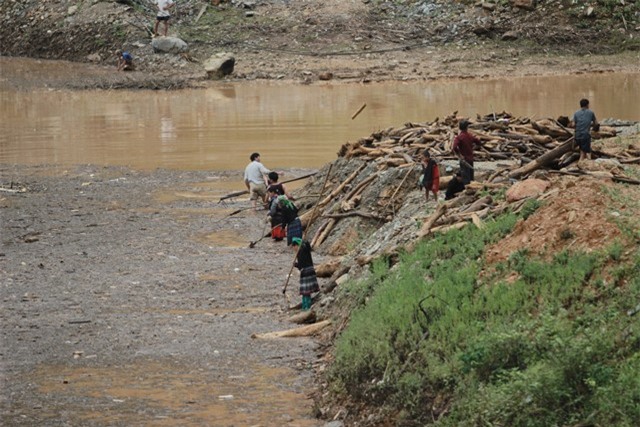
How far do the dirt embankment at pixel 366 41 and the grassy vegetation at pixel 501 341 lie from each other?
31.2 metres

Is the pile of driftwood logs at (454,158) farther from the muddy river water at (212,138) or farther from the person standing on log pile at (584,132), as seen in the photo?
the muddy river water at (212,138)

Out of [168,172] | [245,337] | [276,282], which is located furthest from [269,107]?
[245,337]

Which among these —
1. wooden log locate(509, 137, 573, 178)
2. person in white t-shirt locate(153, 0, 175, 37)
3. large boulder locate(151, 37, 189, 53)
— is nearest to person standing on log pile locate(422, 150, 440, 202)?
wooden log locate(509, 137, 573, 178)

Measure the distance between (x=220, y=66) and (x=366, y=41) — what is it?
572 cm

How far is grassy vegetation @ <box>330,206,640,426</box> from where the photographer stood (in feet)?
32.5

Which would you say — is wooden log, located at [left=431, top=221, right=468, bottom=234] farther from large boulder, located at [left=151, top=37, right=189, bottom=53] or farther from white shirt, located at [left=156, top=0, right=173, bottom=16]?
white shirt, located at [left=156, top=0, right=173, bottom=16]

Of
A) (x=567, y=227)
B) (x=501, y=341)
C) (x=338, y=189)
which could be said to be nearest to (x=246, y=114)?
(x=338, y=189)

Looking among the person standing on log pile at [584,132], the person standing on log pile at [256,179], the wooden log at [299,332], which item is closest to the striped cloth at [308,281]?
the wooden log at [299,332]

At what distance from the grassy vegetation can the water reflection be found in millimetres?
16028

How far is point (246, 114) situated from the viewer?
37938mm

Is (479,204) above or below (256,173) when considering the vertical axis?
above

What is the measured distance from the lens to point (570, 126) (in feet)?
70.5

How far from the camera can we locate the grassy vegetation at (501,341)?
32.5 ft

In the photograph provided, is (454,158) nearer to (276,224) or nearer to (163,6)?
(276,224)
